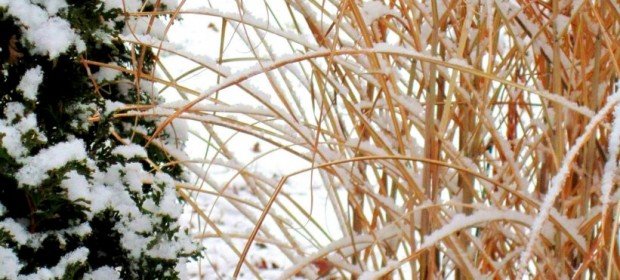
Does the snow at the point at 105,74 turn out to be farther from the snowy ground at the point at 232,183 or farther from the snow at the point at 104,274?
the snowy ground at the point at 232,183

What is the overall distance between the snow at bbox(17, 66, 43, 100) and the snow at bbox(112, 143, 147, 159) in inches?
7.5

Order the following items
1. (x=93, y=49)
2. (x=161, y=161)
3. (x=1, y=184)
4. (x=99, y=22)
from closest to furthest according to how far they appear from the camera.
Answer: (x=1, y=184) → (x=99, y=22) → (x=93, y=49) → (x=161, y=161)

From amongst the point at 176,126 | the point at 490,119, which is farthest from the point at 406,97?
the point at 176,126

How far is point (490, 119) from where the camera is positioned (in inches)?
55.7

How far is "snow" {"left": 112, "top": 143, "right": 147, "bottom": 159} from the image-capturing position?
1.33 m

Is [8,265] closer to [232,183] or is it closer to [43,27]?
[43,27]

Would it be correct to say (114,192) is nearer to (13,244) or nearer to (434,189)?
(13,244)

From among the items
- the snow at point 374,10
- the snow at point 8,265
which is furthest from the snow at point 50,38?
the snow at point 374,10

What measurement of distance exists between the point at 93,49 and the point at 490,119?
612 mm

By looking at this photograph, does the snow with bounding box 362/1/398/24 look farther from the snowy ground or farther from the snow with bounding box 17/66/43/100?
the snowy ground

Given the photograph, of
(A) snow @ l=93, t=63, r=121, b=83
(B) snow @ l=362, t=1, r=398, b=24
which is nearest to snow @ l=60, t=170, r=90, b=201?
(A) snow @ l=93, t=63, r=121, b=83

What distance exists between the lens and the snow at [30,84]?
1.16m

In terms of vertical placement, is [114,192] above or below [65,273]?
above

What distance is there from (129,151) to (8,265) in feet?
0.94
